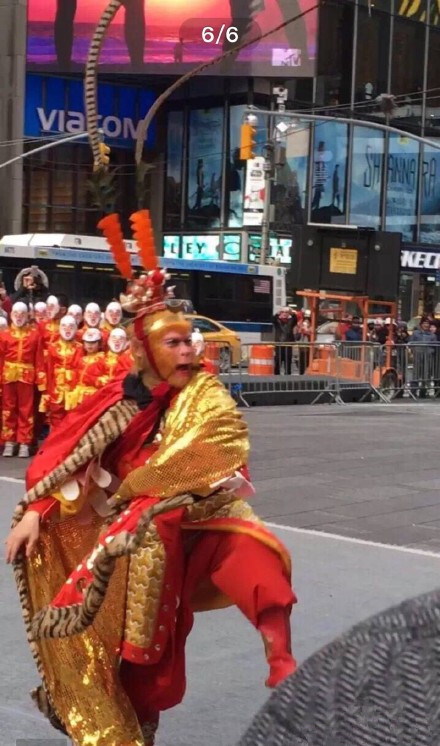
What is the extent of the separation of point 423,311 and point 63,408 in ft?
115

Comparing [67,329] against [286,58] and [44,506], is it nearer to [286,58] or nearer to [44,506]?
[44,506]

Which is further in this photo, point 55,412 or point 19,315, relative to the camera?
point 19,315

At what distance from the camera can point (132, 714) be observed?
13.4 ft

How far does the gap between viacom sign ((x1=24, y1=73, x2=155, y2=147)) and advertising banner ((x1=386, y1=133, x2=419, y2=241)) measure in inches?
352

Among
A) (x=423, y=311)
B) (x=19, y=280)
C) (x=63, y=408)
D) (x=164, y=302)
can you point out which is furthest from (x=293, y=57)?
(x=164, y=302)

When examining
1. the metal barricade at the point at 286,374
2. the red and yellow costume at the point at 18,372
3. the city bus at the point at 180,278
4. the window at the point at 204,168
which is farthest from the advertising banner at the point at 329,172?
the red and yellow costume at the point at 18,372

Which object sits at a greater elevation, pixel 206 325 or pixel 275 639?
pixel 275 639

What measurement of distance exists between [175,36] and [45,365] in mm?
30321

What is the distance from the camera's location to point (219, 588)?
4.10 meters

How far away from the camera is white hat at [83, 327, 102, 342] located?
12.8 m

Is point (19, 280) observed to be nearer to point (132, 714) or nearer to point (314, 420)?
point (314, 420)

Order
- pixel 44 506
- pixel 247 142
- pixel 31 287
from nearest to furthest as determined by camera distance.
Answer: pixel 44 506 → pixel 31 287 → pixel 247 142

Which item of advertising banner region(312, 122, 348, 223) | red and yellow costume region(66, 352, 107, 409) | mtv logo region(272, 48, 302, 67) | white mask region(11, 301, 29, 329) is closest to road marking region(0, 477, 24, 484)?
red and yellow costume region(66, 352, 107, 409)

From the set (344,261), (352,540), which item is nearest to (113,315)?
(352,540)
